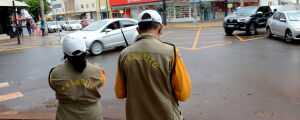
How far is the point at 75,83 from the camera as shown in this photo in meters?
2.32

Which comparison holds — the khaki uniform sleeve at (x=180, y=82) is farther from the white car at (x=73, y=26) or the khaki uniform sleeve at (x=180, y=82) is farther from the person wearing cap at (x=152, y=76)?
the white car at (x=73, y=26)

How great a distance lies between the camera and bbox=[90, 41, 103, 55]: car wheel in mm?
10924

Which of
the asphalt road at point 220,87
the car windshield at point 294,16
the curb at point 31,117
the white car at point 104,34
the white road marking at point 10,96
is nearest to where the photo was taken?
the curb at point 31,117

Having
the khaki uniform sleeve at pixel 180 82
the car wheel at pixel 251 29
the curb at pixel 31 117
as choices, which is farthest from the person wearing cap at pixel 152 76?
the car wheel at pixel 251 29

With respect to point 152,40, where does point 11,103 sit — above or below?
below

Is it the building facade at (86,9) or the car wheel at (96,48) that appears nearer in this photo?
the car wheel at (96,48)

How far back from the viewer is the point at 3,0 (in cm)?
2234

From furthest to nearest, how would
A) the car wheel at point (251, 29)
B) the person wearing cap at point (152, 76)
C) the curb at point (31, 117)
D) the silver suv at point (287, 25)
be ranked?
the car wheel at point (251, 29) → the silver suv at point (287, 25) → the curb at point (31, 117) → the person wearing cap at point (152, 76)

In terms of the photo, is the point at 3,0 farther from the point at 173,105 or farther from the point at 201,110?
the point at 173,105

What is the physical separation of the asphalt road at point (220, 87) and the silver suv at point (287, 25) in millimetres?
1913

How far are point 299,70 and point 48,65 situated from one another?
27.0ft

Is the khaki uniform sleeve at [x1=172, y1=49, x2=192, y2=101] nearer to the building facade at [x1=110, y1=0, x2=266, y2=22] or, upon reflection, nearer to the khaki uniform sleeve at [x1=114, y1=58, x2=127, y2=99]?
the khaki uniform sleeve at [x1=114, y1=58, x2=127, y2=99]

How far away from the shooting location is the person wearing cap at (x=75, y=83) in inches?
91.4

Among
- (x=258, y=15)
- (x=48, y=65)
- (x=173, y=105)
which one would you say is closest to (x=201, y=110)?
(x=173, y=105)
